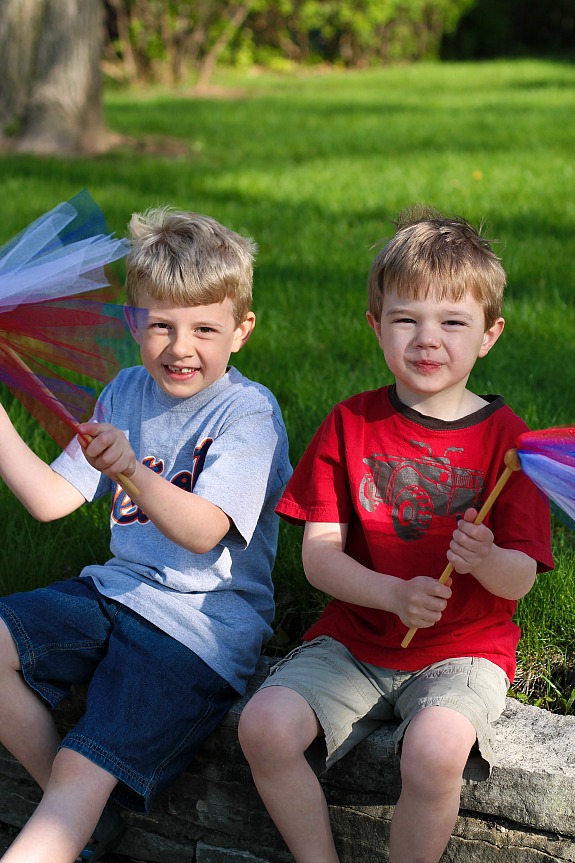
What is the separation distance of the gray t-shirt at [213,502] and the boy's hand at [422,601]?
406 mm

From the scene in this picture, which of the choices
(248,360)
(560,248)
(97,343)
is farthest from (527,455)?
(560,248)

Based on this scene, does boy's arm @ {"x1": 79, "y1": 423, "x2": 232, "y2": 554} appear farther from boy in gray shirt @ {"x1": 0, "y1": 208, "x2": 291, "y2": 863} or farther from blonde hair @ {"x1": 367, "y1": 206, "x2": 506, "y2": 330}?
blonde hair @ {"x1": 367, "y1": 206, "x2": 506, "y2": 330}

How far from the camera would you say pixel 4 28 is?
8523 millimetres

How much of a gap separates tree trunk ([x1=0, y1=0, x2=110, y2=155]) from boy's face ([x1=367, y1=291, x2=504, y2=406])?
23.4ft

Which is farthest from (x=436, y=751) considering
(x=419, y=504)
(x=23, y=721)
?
(x=23, y=721)

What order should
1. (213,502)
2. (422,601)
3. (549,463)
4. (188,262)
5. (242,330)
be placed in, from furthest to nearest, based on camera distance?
(242,330) → (188,262) → (213,502) → (422,601) → (549,463)

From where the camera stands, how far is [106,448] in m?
2.01

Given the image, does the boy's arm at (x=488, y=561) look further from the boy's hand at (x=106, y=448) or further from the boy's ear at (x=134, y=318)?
the boy's ear at (x=134, y=318)

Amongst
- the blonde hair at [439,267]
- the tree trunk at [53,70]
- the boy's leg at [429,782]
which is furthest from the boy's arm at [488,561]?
the tree trunk at [53,70]

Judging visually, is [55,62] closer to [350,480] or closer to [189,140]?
[189,140]

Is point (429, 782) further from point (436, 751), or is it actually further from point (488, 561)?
point (488, 561)

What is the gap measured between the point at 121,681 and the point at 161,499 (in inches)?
15.8

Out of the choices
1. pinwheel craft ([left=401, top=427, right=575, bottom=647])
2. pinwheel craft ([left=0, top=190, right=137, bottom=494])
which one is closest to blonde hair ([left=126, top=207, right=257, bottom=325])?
pinwheel craft ([left=0, top=190, right=137, bottom=494])

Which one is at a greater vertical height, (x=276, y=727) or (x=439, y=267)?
(x=439, y=267)
